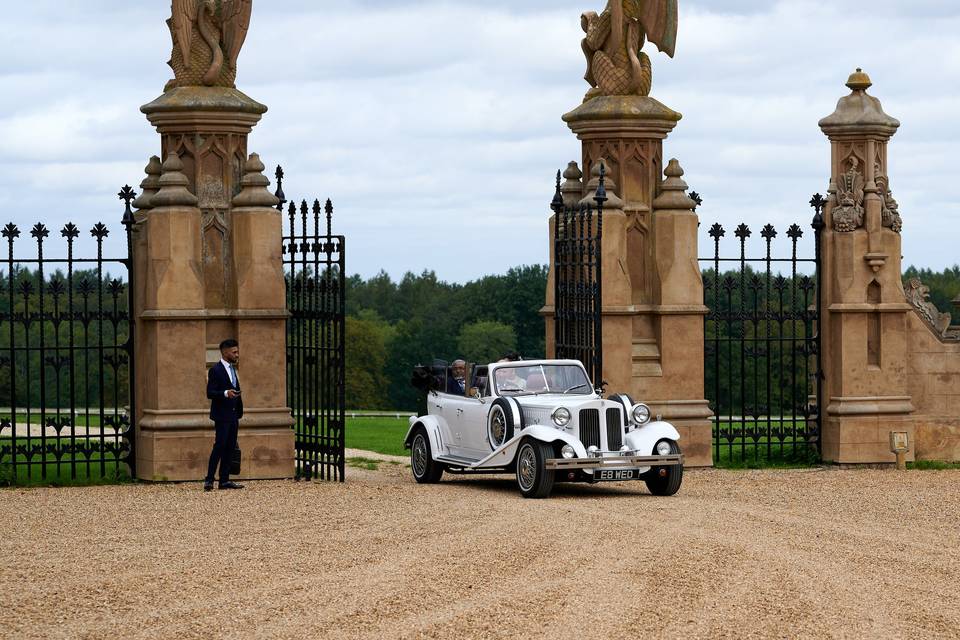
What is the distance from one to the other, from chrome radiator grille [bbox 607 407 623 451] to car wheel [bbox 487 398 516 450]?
3.25 feet

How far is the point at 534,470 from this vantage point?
54.8ft

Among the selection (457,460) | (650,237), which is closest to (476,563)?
(457,460)

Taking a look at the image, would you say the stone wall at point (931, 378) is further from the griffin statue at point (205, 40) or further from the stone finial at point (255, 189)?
the griffin statue at point (205, 40)

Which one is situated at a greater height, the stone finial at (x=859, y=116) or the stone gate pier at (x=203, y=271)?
the stone finial at (x=859, y=116)

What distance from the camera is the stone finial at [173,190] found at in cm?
1877

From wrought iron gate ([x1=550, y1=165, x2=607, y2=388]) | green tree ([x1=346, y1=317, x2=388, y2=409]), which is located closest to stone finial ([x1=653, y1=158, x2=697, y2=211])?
wrought iron gate ([x1=550, y1=165, x2=607, y2=388])

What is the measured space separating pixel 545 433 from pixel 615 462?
0.79m

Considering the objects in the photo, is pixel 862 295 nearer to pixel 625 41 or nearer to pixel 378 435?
pixel 625 41

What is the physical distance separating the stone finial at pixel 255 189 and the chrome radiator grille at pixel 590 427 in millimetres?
4584

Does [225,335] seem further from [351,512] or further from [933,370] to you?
[933,370]

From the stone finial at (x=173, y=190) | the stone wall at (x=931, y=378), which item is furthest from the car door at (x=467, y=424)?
the stone wall at (x=931, y=378)

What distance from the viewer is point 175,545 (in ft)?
43.9

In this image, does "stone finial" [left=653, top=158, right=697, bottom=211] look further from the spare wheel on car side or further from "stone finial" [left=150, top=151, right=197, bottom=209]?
"stone finial" [left=150, top=151, right=197, bottom=209]

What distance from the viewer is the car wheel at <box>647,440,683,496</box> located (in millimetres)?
17047
